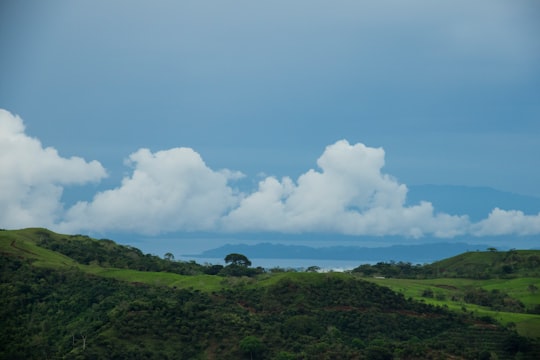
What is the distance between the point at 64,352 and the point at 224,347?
19727 millimetres

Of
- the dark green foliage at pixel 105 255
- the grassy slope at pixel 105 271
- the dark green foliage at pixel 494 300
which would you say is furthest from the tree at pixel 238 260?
the dark green foliage at pixel 494 300

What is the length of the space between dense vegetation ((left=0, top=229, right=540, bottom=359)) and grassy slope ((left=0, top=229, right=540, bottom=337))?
0.78m

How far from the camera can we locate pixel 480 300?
133000mm

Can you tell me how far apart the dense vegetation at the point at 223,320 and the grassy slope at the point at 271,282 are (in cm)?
78

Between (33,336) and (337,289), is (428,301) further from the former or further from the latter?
(33,336)

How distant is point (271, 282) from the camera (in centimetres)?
11756

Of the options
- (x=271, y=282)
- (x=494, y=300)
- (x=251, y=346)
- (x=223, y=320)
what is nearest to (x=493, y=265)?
(x=494, y=300)

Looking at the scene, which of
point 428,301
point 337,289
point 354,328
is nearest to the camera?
point 354,328

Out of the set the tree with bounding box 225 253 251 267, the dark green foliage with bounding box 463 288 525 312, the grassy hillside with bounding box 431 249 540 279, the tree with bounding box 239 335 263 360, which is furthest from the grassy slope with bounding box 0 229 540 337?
the tree with bounding box 239 335 263 360

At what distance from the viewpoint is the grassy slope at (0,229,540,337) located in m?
116

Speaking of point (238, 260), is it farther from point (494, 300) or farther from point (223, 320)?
point (223, 320)

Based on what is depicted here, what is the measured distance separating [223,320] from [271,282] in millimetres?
29161

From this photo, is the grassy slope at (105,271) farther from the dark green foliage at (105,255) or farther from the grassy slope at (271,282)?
the dark green foliage at (105,255)

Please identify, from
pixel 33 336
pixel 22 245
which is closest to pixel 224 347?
pixel 33 336
